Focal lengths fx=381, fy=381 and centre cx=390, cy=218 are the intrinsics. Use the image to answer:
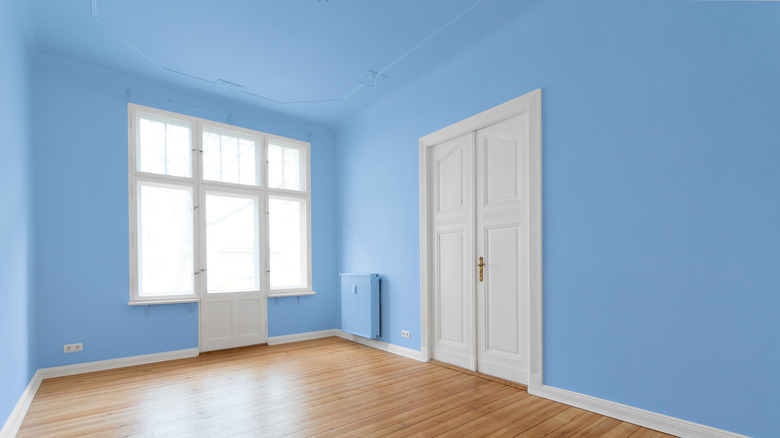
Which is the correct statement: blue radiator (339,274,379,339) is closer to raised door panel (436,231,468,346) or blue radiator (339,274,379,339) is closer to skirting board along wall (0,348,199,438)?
raised door panel (436,231,468,346)

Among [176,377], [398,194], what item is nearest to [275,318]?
[176,377]

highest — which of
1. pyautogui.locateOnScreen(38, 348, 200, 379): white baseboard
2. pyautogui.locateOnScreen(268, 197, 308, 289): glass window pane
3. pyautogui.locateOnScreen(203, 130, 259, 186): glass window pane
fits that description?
pyautogui.locateOnScreen(203, 130, 259, 186): glass window pane

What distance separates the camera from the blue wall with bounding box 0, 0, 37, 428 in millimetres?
Result: 2709

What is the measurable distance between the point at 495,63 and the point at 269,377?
386cm

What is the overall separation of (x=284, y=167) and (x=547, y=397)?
4560 mm

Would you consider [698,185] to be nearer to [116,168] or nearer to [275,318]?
[275,318]

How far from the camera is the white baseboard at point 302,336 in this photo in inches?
215

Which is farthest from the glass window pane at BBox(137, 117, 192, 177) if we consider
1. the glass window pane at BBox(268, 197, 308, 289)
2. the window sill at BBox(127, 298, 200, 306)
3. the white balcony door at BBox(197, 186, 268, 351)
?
the window sill at BBox(127, 298, 200, 306)

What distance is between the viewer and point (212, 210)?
511 cm

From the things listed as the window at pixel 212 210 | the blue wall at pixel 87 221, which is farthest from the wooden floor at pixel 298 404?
A: the window at pixel 212 210

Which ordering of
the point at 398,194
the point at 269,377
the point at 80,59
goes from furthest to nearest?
1. the point at 398,194
2. the point at 80,59
3. the point at 269,377

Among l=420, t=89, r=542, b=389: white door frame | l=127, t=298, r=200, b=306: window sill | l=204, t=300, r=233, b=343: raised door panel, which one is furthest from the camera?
l=204, t=300, r=233, b=343: raised door panel

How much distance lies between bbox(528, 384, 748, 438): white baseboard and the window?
370 cm

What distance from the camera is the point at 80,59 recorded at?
418 centimetres
